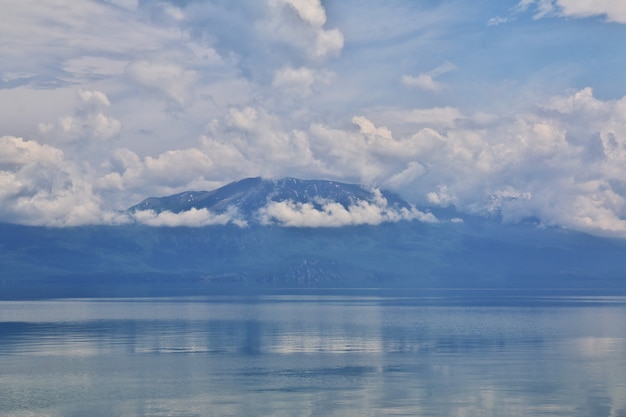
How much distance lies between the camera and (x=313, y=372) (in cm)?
10419

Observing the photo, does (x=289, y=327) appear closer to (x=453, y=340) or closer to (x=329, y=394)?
(x=453, y=340)

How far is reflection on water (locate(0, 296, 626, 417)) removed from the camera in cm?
8181

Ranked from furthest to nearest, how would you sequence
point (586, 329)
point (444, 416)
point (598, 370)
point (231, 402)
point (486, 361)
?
point (586, 329) < point (486, 361) < point (598, 370) < point (231, 402) < point (444, 416)

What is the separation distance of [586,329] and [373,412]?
10988cm

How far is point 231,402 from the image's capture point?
84.0 metres

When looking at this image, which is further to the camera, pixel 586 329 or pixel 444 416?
pixel 586 329

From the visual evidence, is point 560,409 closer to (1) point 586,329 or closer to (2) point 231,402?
(2) point 231,402

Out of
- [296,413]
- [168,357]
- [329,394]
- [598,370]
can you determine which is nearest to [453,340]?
[598,370]

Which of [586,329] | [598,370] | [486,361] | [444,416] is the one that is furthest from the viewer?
[586,329]

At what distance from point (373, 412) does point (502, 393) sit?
17.4 m

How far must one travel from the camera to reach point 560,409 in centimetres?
8031

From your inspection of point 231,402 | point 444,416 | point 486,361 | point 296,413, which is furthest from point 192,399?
point 486,361

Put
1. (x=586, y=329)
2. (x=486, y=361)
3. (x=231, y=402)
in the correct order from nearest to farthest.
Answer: (x=231, y=402)
(x=486, y=361)
(x=586, y=329)

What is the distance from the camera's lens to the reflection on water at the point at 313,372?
81.8 m
